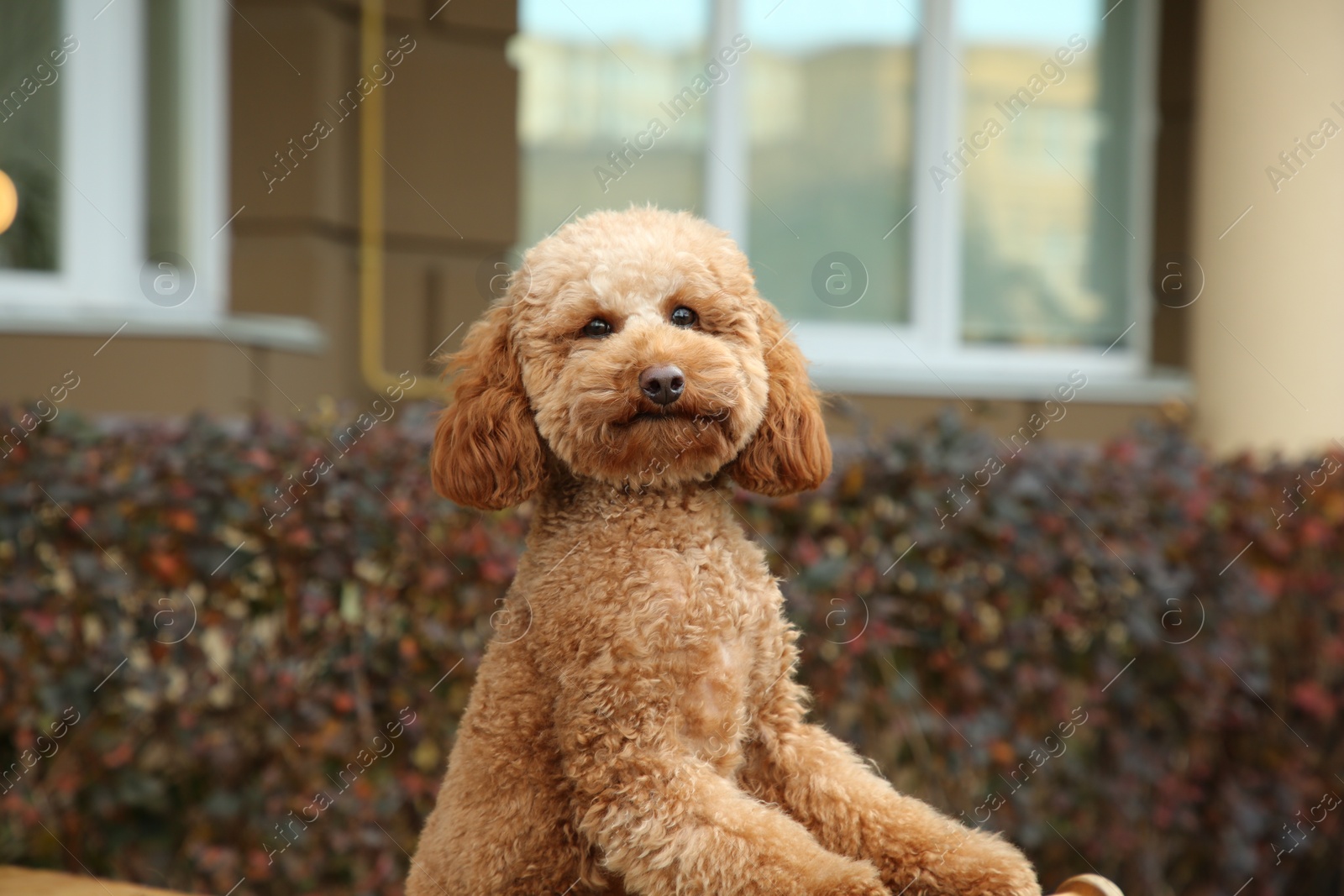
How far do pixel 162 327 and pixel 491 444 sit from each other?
3.09 metres

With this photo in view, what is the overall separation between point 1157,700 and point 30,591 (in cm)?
317

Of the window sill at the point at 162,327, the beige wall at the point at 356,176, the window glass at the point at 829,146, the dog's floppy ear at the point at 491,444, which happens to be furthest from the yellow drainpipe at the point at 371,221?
the dog's floppy ear at the point at 491,444

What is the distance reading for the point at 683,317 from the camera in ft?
4.27

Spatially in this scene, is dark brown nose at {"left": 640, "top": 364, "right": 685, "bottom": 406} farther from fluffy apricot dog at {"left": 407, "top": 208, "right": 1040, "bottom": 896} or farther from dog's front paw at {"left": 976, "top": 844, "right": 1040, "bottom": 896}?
dog's front paw at {"left": 976, "top": 844, "right": 1040, "bottom": 896}

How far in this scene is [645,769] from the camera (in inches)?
45.8

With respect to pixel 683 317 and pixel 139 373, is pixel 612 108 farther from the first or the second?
pixel 683 317

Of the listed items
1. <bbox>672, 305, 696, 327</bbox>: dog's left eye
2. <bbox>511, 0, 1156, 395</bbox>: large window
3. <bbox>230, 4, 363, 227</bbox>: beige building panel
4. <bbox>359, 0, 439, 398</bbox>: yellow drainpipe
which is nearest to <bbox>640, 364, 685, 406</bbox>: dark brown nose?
<bbox>672, 305, 696, 327</bbox>: dog's left eye

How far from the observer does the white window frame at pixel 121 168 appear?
4102 mm

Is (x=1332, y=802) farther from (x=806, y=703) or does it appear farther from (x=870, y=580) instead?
(x=806, y=703)

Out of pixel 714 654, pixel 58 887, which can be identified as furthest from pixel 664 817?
pixel 58 887

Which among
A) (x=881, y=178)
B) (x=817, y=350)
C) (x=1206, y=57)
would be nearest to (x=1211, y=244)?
(x=1206, y=57)

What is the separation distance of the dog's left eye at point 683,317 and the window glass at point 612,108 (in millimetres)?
3769

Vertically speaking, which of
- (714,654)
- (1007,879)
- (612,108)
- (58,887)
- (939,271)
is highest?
(612,108)

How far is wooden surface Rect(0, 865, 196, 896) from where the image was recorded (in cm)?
198
